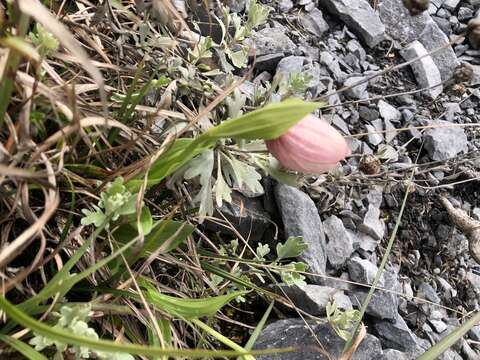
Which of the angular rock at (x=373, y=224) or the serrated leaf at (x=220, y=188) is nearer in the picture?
the serrated leaf at (x=220, y=188)

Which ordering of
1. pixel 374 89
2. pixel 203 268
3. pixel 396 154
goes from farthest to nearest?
pixel 374 89, pixel 396 154, pixel 203 268

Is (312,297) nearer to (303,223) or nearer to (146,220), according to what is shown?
(303,223)

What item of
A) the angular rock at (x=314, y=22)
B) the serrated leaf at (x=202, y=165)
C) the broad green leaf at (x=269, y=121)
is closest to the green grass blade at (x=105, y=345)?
the broad green leaf at (x=269, y=121)

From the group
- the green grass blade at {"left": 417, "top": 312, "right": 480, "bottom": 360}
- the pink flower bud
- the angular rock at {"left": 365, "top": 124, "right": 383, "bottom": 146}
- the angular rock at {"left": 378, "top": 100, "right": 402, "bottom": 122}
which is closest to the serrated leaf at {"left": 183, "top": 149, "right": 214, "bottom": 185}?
the pink flower bud

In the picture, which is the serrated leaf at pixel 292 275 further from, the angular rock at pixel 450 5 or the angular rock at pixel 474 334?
the angular rock at pixel 450 5

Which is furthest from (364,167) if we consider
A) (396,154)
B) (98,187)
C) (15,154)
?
(15,154)

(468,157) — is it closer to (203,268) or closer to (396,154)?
(396,154)
